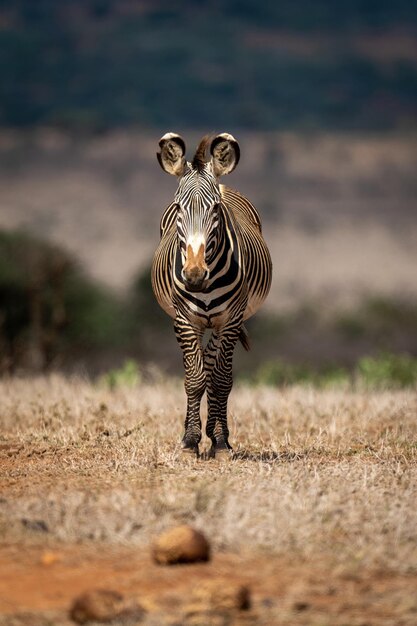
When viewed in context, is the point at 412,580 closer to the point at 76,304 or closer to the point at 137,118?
the point at 76,304

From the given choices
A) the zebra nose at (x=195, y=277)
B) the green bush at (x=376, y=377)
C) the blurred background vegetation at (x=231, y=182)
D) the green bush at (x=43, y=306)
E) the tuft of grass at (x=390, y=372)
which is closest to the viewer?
the zebra nose at (x=195, y=277)

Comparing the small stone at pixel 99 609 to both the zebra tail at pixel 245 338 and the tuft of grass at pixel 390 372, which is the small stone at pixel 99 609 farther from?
the tuft of grass at pixel 390 372

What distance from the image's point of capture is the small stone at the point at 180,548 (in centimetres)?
599

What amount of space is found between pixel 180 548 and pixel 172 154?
407 centimetres

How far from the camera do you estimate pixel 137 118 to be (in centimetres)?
10256

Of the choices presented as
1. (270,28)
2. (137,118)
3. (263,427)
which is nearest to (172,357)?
(263,427)

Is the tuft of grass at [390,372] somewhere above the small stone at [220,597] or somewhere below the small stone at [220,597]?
above

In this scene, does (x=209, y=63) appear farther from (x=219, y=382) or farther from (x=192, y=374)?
(x=192, y=374)

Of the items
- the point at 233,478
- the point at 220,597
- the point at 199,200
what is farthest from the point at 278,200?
the point at 220,597

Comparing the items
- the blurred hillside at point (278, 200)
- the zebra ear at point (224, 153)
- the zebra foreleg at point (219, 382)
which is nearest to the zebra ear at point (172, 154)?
the zebra ear at point (224, 153)

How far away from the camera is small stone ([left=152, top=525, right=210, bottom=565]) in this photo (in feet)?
19.7

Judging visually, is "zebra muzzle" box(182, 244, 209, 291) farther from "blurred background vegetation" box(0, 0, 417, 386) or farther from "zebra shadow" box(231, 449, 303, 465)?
"blurred background vegetation" box(0, 0, 417, 386)

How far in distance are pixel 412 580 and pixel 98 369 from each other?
22.7 m

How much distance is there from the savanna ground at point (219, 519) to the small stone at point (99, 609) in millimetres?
75
